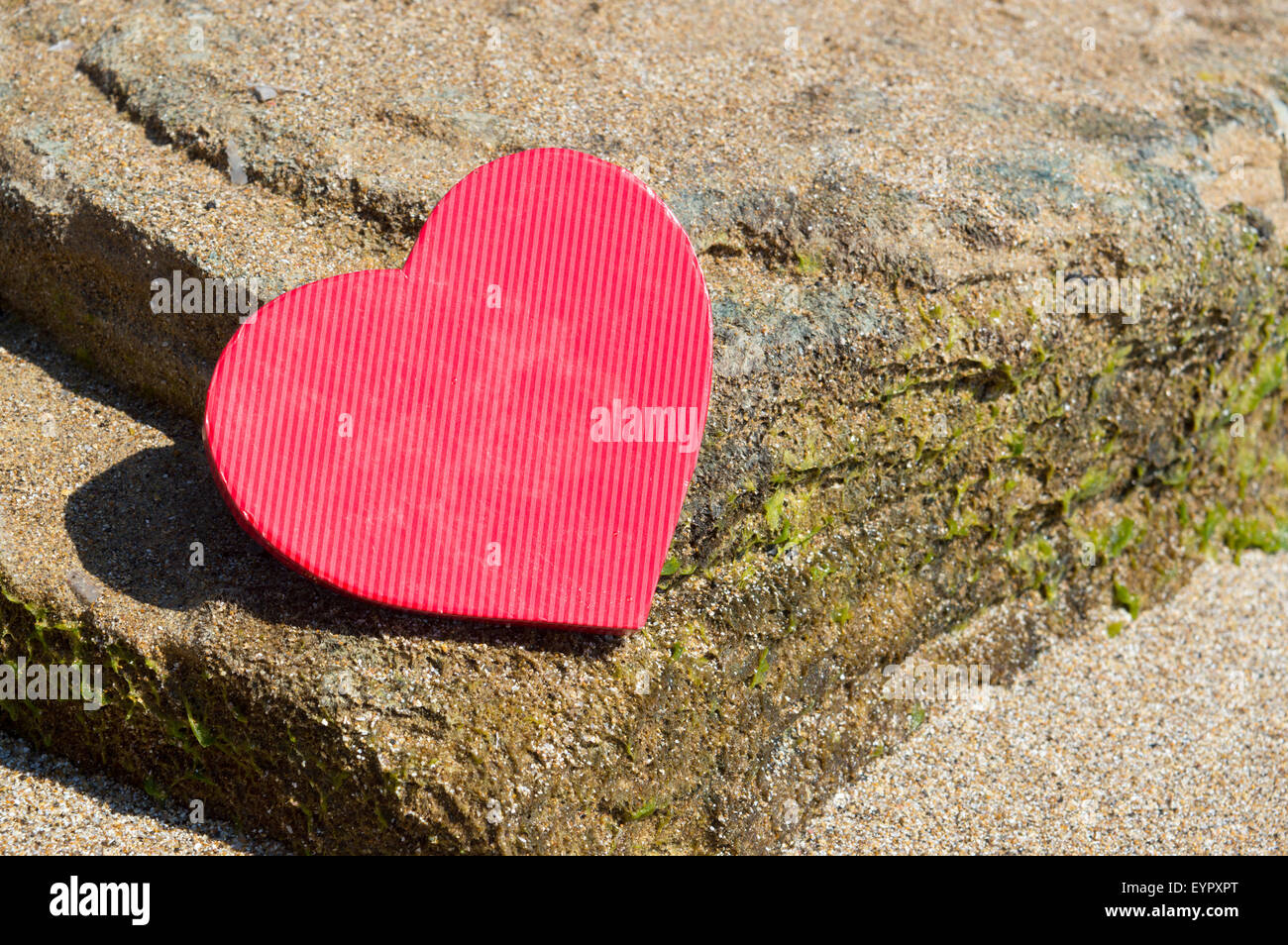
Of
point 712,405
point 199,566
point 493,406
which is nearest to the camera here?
point 493,406

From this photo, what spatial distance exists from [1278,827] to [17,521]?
10.3 feet

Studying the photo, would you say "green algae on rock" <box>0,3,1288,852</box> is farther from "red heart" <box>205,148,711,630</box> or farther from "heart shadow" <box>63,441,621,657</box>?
"red heart" <box>205,148,711,630</box>

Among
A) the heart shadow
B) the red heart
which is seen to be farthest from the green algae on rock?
the red heart

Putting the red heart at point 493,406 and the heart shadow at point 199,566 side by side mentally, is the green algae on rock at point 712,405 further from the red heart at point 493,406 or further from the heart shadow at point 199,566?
the red heart at point 493,406

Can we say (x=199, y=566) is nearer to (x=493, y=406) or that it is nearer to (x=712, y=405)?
(x=493, y=406)

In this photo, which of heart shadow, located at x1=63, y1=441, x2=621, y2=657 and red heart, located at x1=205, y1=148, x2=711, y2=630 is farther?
heart shadow, located at x1=63, y1=441, x2=621, y2=657

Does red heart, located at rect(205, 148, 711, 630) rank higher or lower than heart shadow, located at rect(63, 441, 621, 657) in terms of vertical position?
higher

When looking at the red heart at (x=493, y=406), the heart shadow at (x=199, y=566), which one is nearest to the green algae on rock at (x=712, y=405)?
the heart shadow at (x=199, y=566)

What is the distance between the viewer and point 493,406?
257 centimetres

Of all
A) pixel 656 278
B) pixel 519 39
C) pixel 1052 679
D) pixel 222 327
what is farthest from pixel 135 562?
pixel 1052 679

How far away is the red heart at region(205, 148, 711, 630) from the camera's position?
247 cm

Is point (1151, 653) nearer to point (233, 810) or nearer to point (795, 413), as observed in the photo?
point (795, 413)

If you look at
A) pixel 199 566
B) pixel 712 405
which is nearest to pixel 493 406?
pixel 712 405

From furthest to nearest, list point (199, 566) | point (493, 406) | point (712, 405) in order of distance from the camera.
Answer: point (712, 405) → point (199, 566) → point (493, 406)
